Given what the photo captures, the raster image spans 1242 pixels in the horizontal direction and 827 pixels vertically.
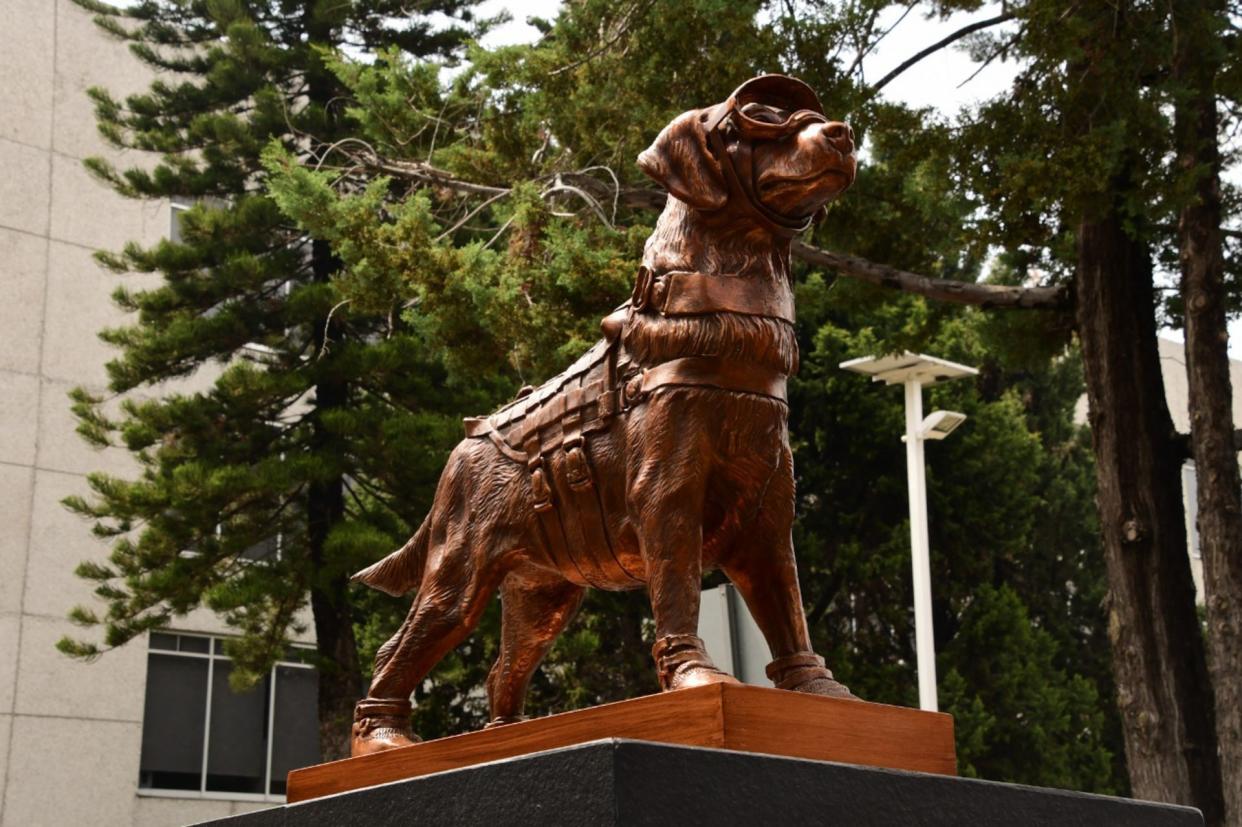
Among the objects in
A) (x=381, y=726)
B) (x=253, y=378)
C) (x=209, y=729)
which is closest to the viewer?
(x=381, y=726)

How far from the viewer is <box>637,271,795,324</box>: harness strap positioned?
3652mm

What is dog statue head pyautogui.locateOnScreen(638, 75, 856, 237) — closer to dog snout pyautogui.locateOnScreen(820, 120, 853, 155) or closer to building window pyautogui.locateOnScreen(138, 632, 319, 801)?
dog snout pyautogui.locateOnScreen(820, 120, 853, 155)

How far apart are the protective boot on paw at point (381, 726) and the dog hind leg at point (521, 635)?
0.80 ft

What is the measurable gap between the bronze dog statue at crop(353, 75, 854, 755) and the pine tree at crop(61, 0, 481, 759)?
11.7 meters

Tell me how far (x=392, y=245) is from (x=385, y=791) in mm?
9587

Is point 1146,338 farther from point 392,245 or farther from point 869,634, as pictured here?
point 869,634

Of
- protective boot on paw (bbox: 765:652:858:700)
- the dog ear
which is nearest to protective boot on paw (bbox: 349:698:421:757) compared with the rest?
protective boot on paw (bbox: 765:652:858:700)

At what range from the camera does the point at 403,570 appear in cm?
443

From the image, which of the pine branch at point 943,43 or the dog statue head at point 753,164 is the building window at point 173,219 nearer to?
the pine branch at point 943,43

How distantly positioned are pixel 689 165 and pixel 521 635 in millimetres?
1394

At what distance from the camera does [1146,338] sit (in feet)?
38.0

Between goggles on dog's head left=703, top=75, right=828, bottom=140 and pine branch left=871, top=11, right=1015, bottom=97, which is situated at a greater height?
pine branch left=871, top=11, right=1015, bottom=97

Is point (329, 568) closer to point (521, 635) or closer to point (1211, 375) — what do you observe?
point (1211, 375)

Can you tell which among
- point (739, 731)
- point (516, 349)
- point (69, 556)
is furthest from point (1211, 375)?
point (69, 556)
